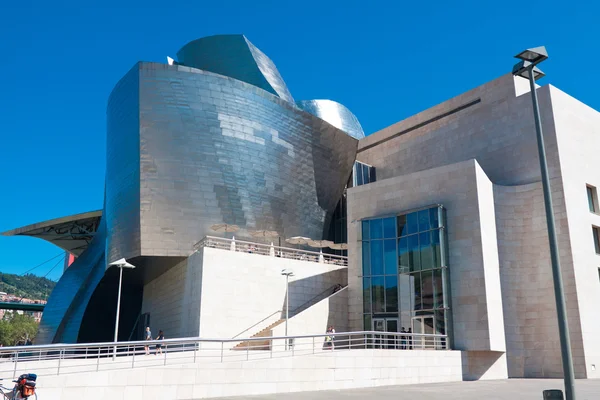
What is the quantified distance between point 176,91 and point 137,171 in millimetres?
4794

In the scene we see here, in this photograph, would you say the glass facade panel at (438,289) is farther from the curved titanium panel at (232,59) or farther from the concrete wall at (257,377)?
the curved titanium panel at (232,59)

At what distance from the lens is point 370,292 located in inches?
936

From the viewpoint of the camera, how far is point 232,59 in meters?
36.7

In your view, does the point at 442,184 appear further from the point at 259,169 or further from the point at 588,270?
the point at 259,169

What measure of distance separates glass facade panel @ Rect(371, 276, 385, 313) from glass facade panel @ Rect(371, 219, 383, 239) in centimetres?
188

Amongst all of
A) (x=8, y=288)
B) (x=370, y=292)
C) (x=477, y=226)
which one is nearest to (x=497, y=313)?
(x=477, y=226)

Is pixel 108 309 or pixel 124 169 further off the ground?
pixel 124 169

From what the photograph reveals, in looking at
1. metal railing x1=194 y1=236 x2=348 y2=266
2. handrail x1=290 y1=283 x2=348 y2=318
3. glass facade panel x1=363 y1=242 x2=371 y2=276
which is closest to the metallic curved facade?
metal railing x1=194 y1=236 x2=348 y2=266

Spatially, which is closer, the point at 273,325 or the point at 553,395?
the point at 553,395

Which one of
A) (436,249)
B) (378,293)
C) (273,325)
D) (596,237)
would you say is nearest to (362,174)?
(378,293)

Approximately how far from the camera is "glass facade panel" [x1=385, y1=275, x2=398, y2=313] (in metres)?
22.8

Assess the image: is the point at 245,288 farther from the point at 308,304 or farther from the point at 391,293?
the point at 391,293

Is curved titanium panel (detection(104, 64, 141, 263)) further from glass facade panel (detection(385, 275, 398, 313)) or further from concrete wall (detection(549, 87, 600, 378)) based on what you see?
concrete wall (detection(549, 87, 600, 378))

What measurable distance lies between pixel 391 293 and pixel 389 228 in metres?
2.90
